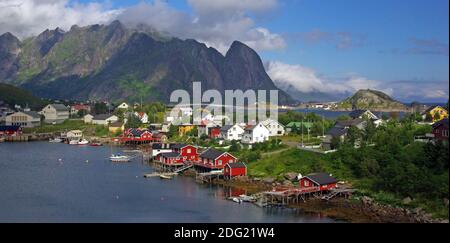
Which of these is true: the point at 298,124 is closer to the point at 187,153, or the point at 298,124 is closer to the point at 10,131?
the point at 187,153

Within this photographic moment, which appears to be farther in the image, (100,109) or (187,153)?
(100,109)

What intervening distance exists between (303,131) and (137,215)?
57.3 ft

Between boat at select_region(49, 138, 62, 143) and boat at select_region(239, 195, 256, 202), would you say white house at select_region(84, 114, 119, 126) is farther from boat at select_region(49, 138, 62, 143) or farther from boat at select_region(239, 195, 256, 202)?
boat at select_region(239, 195, 256, 202)

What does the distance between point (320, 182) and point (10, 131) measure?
30197 millimetres

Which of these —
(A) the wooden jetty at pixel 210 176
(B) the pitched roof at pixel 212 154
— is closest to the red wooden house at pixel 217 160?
(B) the pitched roof at pixel 212 154

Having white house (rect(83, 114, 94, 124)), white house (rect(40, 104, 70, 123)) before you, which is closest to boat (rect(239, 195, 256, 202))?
white house (rect(83, 114, 94, 124))

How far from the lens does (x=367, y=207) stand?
15.1 metres

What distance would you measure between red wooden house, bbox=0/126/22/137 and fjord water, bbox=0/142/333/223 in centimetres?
1543

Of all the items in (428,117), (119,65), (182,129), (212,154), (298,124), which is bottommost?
(212,154)

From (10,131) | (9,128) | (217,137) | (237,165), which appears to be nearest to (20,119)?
(9,128)

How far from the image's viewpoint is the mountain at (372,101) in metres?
88.8

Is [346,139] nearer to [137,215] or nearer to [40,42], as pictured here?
[137,215]

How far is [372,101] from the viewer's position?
92688 mm

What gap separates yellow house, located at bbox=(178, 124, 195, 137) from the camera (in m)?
35.0
